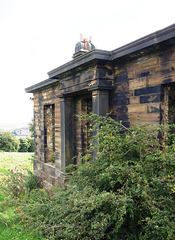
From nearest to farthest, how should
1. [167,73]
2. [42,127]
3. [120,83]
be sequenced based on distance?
[167,73], [120,83], [42,127]

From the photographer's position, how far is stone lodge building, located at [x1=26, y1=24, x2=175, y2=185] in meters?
3.37

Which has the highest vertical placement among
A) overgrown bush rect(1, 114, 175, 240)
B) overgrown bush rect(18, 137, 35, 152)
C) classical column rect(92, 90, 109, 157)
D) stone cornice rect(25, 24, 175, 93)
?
stone cornice rect(25, 24, 175, 93)

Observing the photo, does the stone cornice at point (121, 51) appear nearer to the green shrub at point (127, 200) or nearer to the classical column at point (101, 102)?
the classical column at point (101, 102)

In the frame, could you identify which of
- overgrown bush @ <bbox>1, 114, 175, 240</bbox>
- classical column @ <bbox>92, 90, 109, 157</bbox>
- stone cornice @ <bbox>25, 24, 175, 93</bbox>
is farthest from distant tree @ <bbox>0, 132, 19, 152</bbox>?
overgrown bush @ <bbox>1, 114, 175, 240</bbox>

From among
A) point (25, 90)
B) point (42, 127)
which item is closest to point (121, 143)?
point (42, 127)

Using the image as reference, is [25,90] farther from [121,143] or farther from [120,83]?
[121,143]

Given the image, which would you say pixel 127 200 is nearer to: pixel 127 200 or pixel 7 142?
pixel 127 200

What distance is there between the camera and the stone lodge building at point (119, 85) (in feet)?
11.0

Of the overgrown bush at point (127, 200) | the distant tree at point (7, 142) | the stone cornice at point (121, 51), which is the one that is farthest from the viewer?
the distant tree at point (7, 142)

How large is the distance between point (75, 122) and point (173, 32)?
12.9 feet

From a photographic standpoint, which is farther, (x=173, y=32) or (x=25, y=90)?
(x=25, y=90)

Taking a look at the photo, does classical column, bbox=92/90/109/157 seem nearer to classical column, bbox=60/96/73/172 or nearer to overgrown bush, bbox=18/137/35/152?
classical column, bbox=60/96/73/172

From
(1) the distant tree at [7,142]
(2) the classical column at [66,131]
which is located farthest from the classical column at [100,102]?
(1) the distant tree at [7,142]

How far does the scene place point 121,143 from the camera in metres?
2.86
